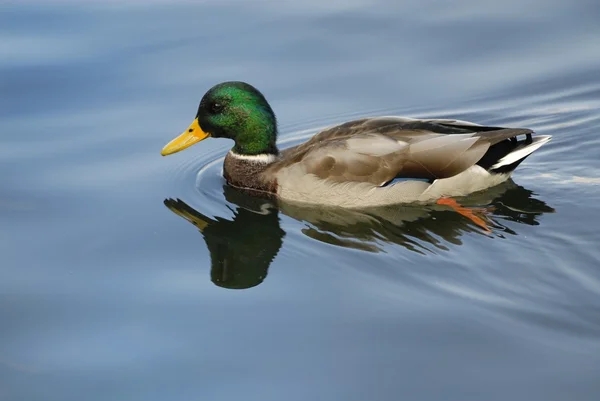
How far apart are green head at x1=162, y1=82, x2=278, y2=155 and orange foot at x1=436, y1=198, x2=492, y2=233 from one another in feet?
5.68

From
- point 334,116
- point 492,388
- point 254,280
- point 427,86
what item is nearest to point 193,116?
point 334,116

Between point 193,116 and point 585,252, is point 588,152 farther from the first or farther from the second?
point 193,116

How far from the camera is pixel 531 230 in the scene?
7918 mm

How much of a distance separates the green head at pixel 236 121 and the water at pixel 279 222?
44 centimetres

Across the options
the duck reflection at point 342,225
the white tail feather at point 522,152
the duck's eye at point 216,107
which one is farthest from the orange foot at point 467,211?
the duck's eye at point 216,107

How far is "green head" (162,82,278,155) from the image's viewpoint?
932cm

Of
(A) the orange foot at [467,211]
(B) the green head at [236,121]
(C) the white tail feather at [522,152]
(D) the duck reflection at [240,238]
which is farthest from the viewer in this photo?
(B) the green head at [236,121]

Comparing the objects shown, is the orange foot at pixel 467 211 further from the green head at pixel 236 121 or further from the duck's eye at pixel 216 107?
the duck's eye at pixel 216 107

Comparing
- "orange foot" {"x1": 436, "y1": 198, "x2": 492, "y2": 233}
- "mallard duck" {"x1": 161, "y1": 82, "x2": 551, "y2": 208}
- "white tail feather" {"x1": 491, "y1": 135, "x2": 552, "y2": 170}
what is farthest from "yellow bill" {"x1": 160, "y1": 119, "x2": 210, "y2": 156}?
"white tail feather" {"x1": 491, "y1": 135, "x2": 552, "y2": 170}

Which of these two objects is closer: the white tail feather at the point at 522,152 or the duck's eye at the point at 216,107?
the white tail feather at the point at 522,152

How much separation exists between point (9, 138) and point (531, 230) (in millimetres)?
5174

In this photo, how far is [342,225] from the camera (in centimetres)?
848

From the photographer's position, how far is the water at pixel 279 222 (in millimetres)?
6137

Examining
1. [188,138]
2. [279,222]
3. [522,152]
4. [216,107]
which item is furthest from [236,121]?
[522,152]
